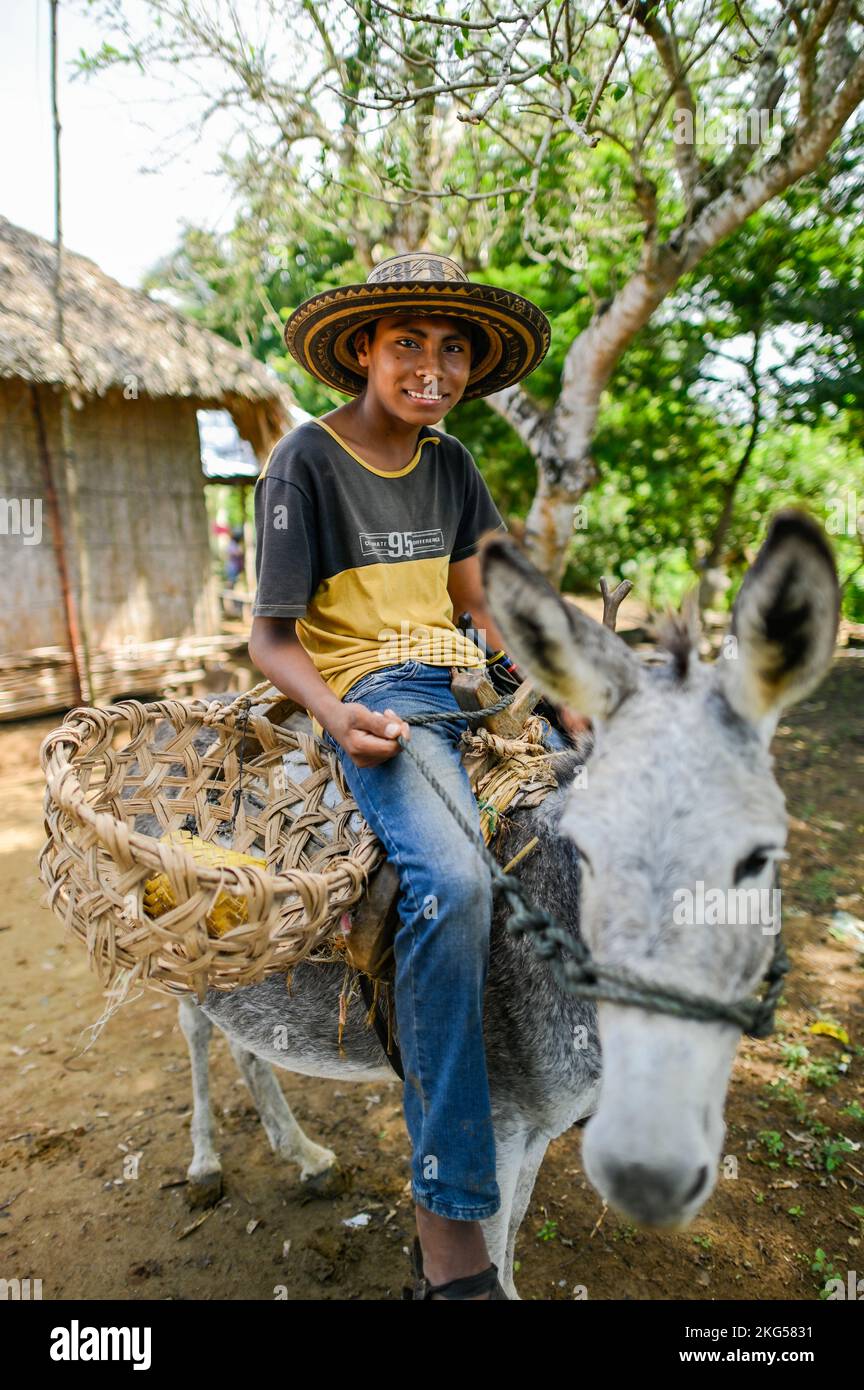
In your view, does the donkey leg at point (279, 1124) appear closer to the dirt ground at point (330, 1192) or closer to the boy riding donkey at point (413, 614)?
the dirt ground at point (330, 1192)

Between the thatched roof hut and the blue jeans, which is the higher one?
the thatched roof hut

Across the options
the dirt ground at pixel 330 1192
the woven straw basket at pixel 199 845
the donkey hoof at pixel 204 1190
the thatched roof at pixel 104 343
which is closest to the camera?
the woven straw basket at pixel 199 845

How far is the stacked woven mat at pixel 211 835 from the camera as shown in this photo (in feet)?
6.08

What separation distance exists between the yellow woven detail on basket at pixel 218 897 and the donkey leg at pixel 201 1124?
1328mm

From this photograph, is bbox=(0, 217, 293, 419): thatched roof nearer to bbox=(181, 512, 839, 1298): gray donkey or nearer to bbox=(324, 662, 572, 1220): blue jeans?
bbox=(324, 662, 572, 1220): blue jeans

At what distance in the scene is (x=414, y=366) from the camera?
2.57 m

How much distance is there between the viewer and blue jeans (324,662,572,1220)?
1.98 metres

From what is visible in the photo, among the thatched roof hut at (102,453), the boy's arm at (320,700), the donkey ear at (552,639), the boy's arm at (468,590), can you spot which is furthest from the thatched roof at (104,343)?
the donkey ear at (552,639)

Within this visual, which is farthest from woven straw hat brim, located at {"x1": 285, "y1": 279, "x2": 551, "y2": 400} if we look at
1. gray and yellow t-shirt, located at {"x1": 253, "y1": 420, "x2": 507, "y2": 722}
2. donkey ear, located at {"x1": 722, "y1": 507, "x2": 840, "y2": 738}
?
donkey ear, located at {"x1": 722, "y1": 507, "x2": 840, "y2": 738}

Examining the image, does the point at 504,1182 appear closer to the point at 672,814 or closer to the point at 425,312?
the point at 672,814

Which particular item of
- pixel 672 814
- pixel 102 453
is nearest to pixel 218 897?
pixel 672 814

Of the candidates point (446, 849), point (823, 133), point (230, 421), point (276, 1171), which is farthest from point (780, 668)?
point (230, 421)

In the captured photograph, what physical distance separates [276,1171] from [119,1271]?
731mm

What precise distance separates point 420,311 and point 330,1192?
11.6 feet
